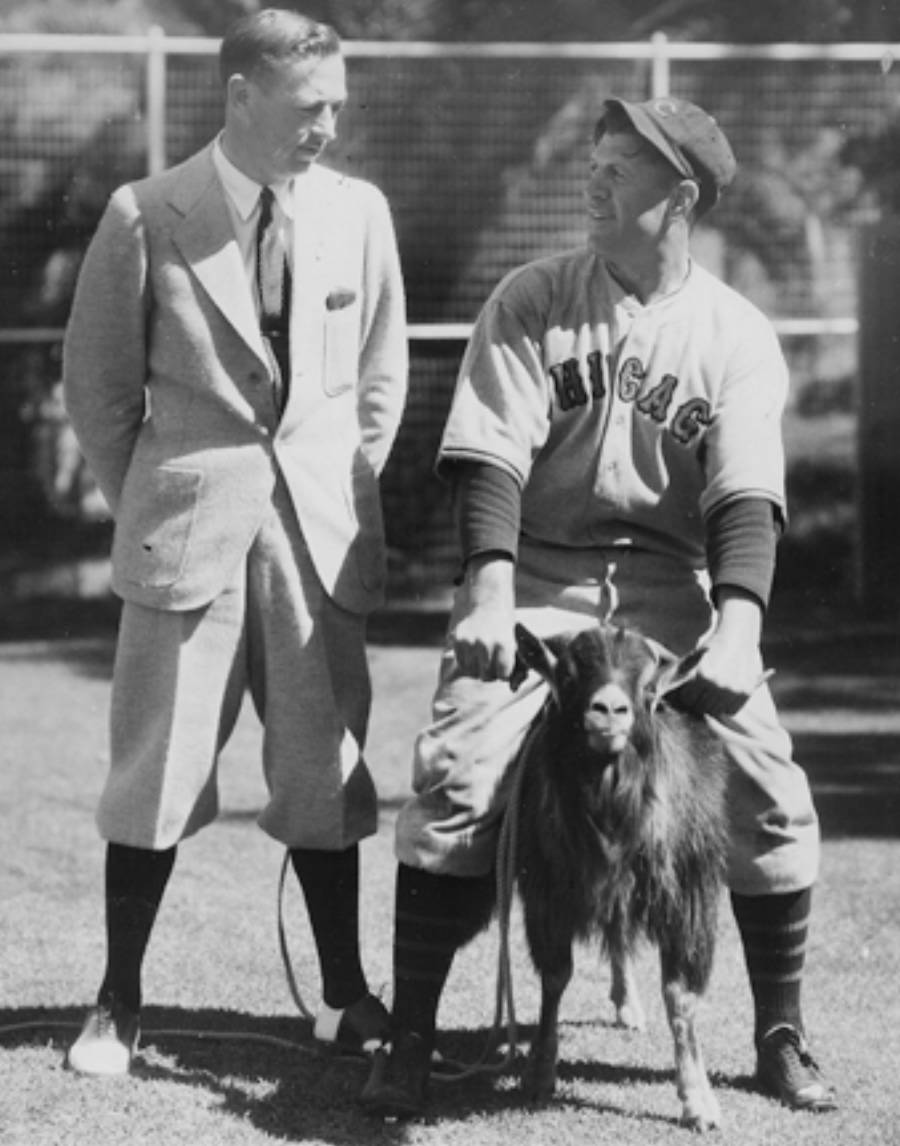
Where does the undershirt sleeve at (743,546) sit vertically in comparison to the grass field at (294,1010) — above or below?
above

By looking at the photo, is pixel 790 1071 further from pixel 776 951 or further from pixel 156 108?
pixel 156 108

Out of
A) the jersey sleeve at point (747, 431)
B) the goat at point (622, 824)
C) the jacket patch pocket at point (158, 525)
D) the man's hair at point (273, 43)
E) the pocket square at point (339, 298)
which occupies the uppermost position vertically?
the man's hair at point (273, 43)

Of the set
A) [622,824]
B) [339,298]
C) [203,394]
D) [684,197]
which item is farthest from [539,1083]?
[684,197]

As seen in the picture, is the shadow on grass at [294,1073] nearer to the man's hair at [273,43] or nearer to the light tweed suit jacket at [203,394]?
the light tweed suit jacket at [203,394]

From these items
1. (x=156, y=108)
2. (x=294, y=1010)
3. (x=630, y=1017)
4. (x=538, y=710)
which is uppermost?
(x=156, y=108)

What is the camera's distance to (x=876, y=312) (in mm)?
16266

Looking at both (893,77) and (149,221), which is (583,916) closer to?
(149,221)

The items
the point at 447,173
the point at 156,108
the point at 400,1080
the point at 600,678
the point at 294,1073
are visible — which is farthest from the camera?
the point at 447,173

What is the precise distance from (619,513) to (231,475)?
90 cm

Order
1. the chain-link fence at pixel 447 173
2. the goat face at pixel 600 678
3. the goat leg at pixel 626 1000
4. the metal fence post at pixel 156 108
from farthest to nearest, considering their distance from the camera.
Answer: the chain-link fence at pixel 447 173 → the metal fence post at pixel 156 108 → the goat leg at pixel 626 1000 → the goat face at pixel 600 678

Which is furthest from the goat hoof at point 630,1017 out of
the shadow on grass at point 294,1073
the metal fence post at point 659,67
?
the metal fence post at point 659,67

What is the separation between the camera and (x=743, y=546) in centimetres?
525

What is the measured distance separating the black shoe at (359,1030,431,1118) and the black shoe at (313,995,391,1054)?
457 millimetres

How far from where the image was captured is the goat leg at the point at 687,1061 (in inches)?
203
